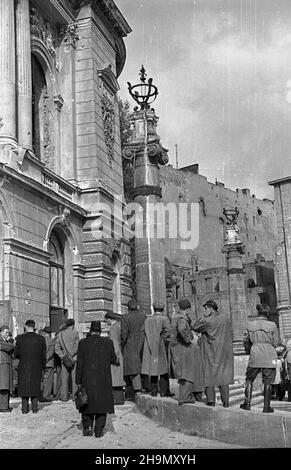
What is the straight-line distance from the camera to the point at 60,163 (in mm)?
20875

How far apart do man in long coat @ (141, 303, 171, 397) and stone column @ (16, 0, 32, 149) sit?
316 inches

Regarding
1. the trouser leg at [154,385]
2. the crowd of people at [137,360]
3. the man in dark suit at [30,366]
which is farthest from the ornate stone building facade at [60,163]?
the trouser leg at [154,385]

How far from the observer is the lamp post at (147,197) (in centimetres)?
1411

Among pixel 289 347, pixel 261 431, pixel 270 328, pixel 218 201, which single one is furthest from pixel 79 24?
pixel 218 201

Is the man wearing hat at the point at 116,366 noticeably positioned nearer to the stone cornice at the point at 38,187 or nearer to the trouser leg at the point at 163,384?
the trouser leg at the point at 163,384

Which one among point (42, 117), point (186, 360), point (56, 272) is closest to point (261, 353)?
point (186, 360)

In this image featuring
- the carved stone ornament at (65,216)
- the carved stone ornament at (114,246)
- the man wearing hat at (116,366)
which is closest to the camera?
the man wearing hat at (116,366)

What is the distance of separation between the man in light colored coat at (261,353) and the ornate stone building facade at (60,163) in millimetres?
7350

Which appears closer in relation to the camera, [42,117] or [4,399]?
[4,399]

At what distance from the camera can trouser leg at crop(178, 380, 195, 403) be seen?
363 inches

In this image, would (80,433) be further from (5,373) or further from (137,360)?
(5,373)

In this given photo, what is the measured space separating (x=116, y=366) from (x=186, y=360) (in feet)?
6.54

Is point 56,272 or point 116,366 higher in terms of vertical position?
point 56,272
